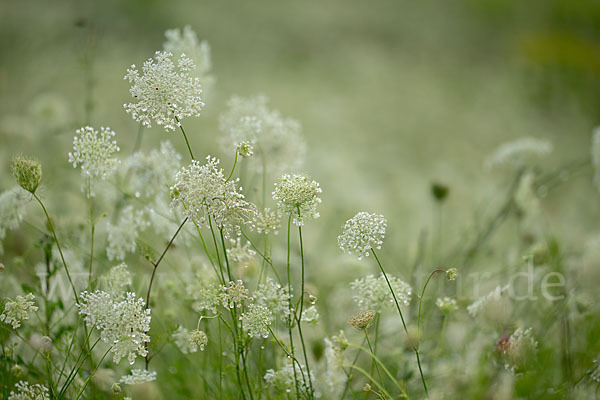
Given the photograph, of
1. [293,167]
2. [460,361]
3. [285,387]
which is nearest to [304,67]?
[293,167]

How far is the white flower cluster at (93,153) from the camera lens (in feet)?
1.48

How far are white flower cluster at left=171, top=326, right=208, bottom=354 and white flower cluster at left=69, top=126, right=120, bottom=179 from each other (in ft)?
0.57

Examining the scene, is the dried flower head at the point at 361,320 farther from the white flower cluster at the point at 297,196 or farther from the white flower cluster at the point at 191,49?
the white flower cluster at the point at 191,49

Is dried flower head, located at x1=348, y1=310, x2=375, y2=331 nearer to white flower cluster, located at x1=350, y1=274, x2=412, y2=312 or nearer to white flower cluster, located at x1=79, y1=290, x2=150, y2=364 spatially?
white flower cluster, located at x1=350, y1=274, x2=412, y2=312

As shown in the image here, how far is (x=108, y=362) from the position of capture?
25.0 inches

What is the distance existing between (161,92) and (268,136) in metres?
0.26

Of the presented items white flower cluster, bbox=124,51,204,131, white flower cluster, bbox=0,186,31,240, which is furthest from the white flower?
white flower cluster, bbox=0,186,31,240

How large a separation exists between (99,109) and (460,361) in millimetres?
1332

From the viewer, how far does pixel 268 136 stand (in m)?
0.67

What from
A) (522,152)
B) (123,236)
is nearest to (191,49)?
(123,236)

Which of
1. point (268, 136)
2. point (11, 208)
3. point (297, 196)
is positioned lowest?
point (297, 196)

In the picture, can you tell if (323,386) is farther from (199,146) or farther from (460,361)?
(199,146)

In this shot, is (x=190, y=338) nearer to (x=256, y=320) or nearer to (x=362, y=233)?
(x=256, y=320)

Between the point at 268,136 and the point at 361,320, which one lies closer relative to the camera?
the point at 361,320
